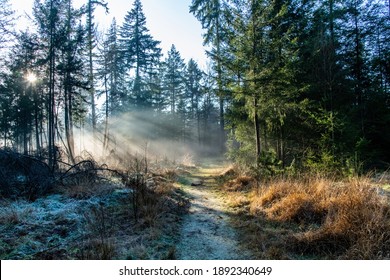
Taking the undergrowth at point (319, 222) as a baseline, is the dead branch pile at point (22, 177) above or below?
above

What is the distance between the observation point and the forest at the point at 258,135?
12.5 ft

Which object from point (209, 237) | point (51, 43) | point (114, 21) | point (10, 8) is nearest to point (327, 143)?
point (209, 237)

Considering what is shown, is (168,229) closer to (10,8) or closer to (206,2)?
(10,8)

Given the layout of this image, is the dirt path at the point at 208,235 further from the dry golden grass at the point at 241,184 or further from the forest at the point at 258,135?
the dry golden grass at the point at 241,184

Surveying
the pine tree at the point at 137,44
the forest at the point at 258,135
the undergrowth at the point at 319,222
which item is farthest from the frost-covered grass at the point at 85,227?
the pine tree at the point at 137,44

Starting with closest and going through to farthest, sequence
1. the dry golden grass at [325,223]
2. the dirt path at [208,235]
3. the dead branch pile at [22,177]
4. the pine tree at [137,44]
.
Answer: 1. the dry golden grass at [325,223]
2. the dirt path at [208,235]
3. the dead branch pile at [22,177]
4. the pine tree at [137,44]

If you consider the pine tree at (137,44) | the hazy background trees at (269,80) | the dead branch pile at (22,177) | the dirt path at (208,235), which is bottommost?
the dirt path at (208,235)

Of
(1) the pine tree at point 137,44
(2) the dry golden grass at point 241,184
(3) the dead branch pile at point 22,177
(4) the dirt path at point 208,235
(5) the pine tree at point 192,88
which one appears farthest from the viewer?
(5) the pine tree at point 192,88

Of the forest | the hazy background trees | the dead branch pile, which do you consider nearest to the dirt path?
the forest

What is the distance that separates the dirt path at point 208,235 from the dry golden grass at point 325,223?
Result: 45 cm

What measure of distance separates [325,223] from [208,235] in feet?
7.23

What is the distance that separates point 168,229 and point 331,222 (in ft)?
10.1

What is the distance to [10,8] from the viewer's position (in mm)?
11359
